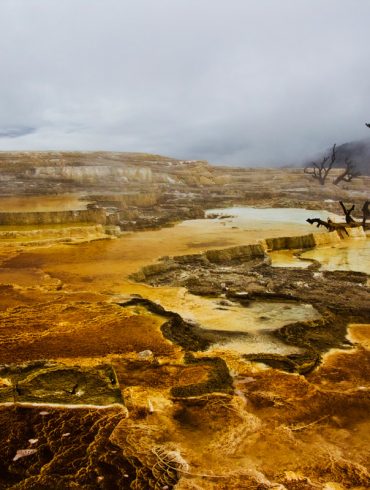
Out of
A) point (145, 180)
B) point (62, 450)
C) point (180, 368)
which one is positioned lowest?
point (180, 368)

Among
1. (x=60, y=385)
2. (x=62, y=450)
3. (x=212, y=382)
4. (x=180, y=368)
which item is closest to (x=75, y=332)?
(x=60, y=385)

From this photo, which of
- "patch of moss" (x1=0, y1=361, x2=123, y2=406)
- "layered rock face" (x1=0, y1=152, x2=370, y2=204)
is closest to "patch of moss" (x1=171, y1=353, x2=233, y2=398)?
"patch of moss" (x1=0, y1=361, x2=123, y2=406)

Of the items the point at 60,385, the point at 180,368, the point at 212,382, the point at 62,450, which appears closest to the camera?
the point at 62,450

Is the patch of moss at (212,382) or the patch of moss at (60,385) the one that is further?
the patch of moss at (212,382)

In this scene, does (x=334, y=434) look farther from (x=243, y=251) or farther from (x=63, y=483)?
(x=243, y=251)

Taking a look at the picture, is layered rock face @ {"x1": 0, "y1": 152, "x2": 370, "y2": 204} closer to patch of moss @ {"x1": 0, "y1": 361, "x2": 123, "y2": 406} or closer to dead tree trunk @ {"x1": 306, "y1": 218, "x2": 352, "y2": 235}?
dead tree trunk @ {"x1": 306, "y1": 218, "x2": 352, "y2": 235}

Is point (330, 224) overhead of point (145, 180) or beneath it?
beneath

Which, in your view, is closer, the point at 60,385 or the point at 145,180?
the point at 60,385

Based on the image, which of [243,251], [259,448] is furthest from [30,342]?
[243,251]

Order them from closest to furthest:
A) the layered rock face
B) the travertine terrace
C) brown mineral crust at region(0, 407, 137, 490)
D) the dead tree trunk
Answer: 1. brown mineral crust at region(0, 407, 137, 490)
2. the travertine terrace
3. the dead tree trunk
4. the layered rock face

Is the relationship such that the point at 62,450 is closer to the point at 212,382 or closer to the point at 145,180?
the point at 212,382

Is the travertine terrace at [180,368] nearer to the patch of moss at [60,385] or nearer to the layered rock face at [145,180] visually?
the patch of moss at [60,385]

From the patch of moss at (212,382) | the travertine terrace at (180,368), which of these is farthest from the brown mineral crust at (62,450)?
the patch of moss at (212,382)

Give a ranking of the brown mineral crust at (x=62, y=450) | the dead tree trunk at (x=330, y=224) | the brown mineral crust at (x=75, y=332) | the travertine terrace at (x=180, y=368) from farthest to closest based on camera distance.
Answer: the dead tree trunk at (x=330, y=224) < the brown mineral crust at (x=75, y=332) < the travertine terrace at (x=180, y=368) < the brown mineral crust at (x=62, y=450)
